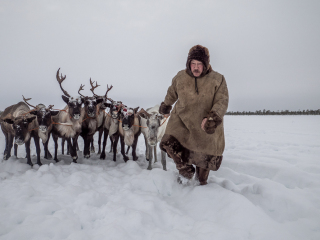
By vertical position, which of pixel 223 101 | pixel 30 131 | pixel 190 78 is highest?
pixel 190 78

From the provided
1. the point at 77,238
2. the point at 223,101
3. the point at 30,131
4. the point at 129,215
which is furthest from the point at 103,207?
the point at 30,131

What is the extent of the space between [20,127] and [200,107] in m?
4.74

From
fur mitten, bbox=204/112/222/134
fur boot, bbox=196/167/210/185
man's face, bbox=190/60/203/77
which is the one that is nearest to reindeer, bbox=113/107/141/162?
fur boot, bbox=196/167/210/185

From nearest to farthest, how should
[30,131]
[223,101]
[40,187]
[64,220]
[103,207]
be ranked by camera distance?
1. [64,220]
2. [103,207]
3. [223,101]
4. [40,187]
5. [30,131]

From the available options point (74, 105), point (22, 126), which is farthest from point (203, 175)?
point (22, 126)

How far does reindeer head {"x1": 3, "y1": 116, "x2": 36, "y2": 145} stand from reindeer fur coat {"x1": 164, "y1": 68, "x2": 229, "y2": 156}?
422cm

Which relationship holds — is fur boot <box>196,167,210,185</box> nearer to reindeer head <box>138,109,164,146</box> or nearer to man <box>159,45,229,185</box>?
man <box>159,45,229,185</box>

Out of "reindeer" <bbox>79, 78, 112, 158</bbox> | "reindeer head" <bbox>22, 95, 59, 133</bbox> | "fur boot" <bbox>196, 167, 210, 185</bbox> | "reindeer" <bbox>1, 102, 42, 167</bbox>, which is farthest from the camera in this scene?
"reindeer" <bbox>79, 78, 112, 158</bbox>

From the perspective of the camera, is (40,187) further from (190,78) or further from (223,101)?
(223,101)

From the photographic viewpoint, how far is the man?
263 centimetres

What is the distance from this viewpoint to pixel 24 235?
1.70 meters

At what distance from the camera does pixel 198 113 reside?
8.84ft

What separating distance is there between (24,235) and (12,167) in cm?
346

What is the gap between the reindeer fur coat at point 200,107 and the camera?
8.64ft
